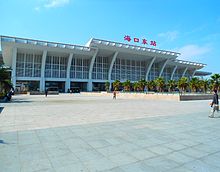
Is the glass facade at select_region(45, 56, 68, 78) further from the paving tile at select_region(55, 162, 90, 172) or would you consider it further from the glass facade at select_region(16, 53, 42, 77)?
the paving tile at select_region(55, 162, 90, 172)

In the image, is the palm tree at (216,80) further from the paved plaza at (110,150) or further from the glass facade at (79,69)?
the glass facade at (79,69)

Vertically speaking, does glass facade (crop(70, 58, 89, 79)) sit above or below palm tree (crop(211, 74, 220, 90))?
above

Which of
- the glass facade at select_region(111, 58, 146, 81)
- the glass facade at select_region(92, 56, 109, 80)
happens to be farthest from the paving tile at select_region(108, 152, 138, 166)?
the glass facade at select_region(111, 58, 146, 81)

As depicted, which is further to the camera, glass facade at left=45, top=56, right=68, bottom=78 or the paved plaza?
glass facade at left=45, top=56, right=68, bottom=78

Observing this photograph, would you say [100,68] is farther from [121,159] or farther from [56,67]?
[121,159]

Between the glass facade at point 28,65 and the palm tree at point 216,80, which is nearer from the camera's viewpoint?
the palm tree at point 216,80

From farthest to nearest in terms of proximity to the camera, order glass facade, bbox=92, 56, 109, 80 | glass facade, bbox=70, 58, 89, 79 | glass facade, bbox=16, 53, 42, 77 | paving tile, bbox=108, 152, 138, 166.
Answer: glass facade, bbox=92, 56, 109, 80
glass facade, bbox=70, 58, 89, 79
glass facade, bbox=16, 53, 42, 77
paving tile, bbox=108, 152, 138, 166

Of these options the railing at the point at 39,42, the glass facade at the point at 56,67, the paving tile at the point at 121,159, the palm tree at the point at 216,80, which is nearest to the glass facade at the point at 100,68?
the railing at the point at 39,42

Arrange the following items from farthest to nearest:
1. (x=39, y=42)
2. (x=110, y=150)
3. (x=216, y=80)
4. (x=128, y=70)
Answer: (x=128, y=70)
(x=39, y=42)
(x=216, y=80)
(x=110, y=150)

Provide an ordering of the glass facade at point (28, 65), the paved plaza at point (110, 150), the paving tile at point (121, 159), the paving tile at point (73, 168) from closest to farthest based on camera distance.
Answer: the paving tile at point (73, 168) → the paved plaza at point (110, 150) → the paving tile at point (121, 159) → the glass facade at point (28, 65)

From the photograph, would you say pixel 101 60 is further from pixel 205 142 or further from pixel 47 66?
pixel 205 142

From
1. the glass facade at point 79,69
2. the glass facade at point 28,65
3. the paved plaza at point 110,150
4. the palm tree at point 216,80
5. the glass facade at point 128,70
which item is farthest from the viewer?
the glass facade at point 128,70

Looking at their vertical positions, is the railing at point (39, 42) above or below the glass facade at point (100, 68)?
above

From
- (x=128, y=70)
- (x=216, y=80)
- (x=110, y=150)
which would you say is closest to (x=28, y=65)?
(x=128, y=70)
